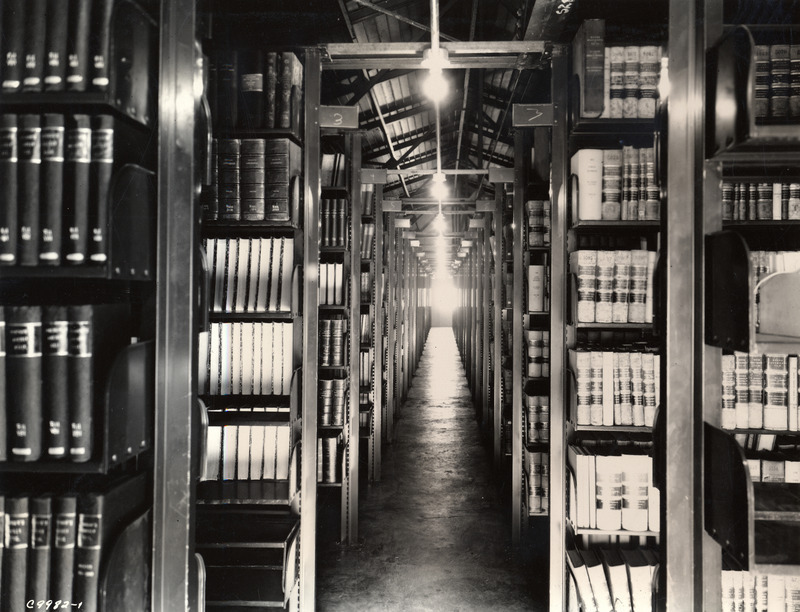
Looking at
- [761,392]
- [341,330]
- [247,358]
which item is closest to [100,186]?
[247,358]

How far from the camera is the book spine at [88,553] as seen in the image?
1.37 metres

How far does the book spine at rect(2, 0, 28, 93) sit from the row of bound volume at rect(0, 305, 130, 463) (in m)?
0.58

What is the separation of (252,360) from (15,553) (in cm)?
147

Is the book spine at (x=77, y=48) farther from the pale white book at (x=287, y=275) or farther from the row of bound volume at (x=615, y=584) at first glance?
the row of bound volume at (x=615, y=584)

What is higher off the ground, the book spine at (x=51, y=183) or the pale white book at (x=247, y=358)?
the book spine at (x=51, y=183)

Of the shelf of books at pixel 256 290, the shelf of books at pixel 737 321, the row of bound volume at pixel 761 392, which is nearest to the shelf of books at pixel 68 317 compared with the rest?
the shelf of books at pixel 256 290

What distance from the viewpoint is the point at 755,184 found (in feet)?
7.80

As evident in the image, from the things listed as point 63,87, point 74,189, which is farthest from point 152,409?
point 63,87

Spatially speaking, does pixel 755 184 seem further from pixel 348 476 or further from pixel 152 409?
pixel 348 476

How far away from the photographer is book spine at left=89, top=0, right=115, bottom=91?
1.42m

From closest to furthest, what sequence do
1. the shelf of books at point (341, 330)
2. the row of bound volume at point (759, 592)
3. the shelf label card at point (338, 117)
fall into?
the row of bound volume at point (759, 592)
the shelf label card at point (338, 117)
the shelf of books at point (341, 330)

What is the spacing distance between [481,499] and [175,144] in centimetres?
427

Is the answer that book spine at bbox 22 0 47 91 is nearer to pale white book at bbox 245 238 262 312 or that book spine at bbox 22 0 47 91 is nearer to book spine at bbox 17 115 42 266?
book spine at bbox 17 115 42 266

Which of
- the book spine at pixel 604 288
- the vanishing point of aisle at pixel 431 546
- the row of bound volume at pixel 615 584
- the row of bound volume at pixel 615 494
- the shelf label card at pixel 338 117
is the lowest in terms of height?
the vanishing point of aisle at pixel 431 546
